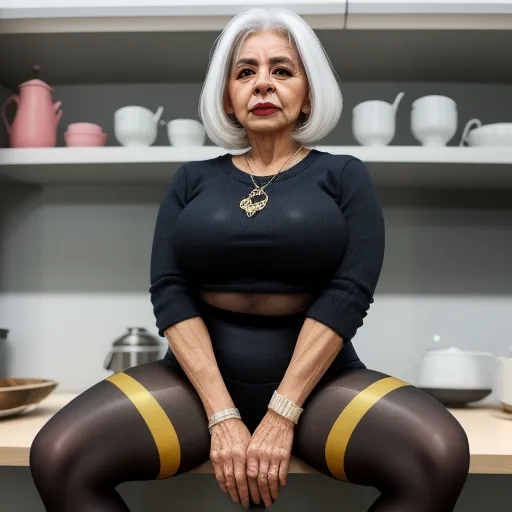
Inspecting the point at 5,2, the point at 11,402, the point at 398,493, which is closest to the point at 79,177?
the point at 5,2

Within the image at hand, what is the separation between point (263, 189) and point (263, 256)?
115 mm

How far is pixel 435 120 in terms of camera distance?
1.25m

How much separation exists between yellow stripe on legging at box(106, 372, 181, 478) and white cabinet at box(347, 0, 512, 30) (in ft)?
2.94

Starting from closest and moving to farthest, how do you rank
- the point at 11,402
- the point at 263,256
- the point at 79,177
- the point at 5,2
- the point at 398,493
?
the point at 398,493
the point at 263,256
the point at 11,402
the point at 5,2
the point at 79,177

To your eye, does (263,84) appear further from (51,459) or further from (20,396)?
(20,396)

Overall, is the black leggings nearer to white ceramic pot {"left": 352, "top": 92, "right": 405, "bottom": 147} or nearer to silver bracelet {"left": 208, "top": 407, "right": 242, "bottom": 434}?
silver bracelet {"left": 208, "top": 407, "right": 242, "bottom": 434}

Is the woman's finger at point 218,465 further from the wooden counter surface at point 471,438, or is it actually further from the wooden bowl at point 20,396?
the wooden bowl at point 20,396

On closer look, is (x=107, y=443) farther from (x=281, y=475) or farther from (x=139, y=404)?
(x=281, y=475)

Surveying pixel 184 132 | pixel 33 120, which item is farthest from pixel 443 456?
pixel 33 120

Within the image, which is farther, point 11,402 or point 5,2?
point 5,2

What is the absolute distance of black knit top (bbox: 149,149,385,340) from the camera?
821mm

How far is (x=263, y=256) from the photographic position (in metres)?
0.83

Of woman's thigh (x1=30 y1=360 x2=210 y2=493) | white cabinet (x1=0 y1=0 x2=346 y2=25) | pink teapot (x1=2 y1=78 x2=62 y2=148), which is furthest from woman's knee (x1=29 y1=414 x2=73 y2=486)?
white cabinet (x1=0 y1=0 x2=346 y2=25)

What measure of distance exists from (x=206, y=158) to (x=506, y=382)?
0.82 m
